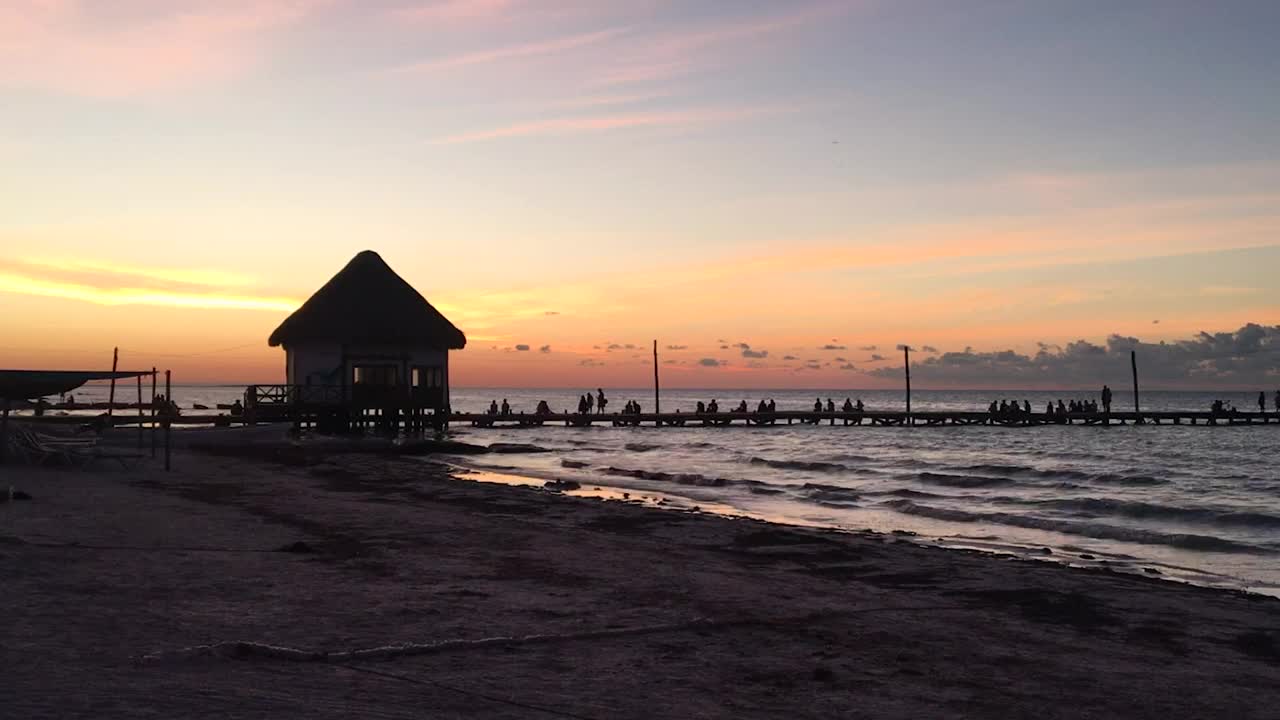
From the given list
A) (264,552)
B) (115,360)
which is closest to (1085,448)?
(264,552)

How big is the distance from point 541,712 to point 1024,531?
51.2ft

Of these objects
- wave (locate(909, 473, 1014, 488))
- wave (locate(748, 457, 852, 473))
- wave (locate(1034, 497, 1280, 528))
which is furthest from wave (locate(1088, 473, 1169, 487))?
wave (locate(748, 457, 852, 473))

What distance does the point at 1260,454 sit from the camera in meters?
44.8

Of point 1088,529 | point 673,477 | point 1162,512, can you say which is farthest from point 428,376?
point 1088,529

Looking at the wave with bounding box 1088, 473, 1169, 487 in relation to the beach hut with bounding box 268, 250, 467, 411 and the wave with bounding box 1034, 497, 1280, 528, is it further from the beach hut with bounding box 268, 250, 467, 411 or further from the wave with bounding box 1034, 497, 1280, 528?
the beach hut with bounding box 268, 250, 467, 411

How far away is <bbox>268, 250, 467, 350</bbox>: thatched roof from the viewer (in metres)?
40.7

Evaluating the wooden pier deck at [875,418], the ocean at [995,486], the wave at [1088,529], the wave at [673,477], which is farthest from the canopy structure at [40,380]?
the wooden pier deck at [875,418]

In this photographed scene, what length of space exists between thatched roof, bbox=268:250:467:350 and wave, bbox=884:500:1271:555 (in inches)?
951

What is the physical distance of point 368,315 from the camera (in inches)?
1624

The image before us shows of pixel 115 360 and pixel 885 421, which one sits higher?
pixel 115 360

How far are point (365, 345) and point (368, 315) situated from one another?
125 cm

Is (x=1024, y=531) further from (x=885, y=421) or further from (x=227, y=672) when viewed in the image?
(x=885, y=421)

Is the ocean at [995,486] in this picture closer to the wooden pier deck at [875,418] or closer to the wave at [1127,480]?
the wave at [1127,480]

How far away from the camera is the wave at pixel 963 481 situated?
2953 cm
